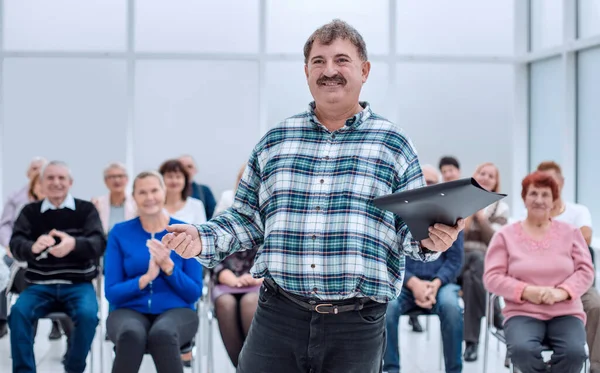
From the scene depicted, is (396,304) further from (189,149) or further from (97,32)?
(97,32)

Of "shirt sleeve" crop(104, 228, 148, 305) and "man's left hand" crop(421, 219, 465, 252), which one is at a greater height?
"man's left hand" crop(421, 219, 465, 252)

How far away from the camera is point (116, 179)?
5.77 m

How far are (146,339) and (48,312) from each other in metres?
0.88

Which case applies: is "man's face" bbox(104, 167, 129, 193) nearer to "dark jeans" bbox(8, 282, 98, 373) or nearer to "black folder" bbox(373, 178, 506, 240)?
"dark jeans" bbox(8, 282, 98, 373)

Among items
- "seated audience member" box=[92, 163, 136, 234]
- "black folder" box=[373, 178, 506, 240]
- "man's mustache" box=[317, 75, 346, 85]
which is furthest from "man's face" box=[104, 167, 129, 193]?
"black folder" box=[373, 178, 506, 240]

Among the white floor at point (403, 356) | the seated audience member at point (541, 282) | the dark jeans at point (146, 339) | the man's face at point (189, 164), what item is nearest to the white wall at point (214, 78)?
the man's face at point (189, 164)

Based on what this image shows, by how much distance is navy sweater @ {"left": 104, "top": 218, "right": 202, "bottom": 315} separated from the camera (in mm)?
3828

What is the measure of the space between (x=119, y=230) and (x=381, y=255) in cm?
228

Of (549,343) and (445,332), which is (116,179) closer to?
(445,332)

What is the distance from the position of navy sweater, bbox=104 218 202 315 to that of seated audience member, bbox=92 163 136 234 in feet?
5.72

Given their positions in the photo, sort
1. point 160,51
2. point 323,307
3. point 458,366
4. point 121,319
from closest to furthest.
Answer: point 323,307 → point 121,319 → point 458,366 → point 160,51

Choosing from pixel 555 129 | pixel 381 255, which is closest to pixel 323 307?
pixel 381 255

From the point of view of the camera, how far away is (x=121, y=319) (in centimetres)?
374

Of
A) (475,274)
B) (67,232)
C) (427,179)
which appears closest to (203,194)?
(427,179)
